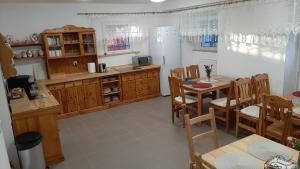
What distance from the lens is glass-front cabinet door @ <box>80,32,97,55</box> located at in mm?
5004

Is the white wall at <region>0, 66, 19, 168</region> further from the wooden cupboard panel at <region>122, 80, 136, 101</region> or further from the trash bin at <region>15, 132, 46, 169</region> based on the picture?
the wooden cupboard panel at <region>122, 80, 136, 101</region>

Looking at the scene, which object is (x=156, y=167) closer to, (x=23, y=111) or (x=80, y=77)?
(x=23, y=111)

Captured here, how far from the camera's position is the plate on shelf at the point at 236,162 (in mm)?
1642

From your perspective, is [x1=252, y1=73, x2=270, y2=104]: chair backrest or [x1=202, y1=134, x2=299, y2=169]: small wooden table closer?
[x1=202, y1=134, x2=299, y2=169]: small wooden table

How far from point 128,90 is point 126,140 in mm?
1913

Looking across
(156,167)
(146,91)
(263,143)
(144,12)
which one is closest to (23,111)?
(156,167)

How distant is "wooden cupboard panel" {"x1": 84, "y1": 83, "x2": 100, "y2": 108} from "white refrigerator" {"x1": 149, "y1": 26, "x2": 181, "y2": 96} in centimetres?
168

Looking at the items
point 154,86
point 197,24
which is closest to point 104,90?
point 154,86

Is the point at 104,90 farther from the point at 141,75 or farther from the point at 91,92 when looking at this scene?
the point at 141,75

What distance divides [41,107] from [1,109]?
47cm

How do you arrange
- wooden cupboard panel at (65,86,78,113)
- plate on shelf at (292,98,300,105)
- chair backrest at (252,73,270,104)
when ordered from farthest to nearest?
wooden cupboard panel at (65,86,78,113)
chair backrest at (252,73,270,104)
plate on shelf at (292,98,300,105)

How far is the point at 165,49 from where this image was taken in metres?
5.64

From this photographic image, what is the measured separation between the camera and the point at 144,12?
19.2 ft

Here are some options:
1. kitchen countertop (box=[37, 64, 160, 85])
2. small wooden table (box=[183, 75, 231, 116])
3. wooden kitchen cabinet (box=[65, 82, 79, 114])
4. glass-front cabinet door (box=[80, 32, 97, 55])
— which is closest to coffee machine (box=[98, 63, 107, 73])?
kitchen countertop (box=[37, 64, 160, 85])
